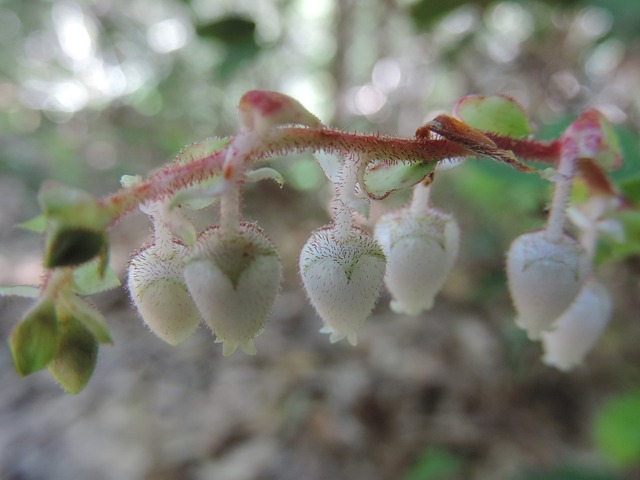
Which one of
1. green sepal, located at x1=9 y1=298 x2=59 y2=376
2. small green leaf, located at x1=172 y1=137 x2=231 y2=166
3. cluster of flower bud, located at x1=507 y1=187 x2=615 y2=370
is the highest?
small green leaf, located at x1=172 y1=137 x2=231 y2=166

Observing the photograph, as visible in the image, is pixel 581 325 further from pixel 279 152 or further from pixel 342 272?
pixel 279 152

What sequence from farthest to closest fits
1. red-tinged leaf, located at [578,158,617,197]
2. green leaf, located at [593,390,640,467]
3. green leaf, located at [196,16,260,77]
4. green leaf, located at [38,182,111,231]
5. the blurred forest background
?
green leaf, located at [196,16,260,77], the blurred forest background, green leaf, located at [593,390,640,467], red-tinged leaf, located at [578,158,617,197], green leaf, located at [38,182,111,231]

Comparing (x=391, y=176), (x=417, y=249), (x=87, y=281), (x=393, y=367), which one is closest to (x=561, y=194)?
(x=417, y=249)

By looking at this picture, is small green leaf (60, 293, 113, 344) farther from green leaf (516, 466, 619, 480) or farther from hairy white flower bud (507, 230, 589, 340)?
green leaf (516, 466, 619, 480)

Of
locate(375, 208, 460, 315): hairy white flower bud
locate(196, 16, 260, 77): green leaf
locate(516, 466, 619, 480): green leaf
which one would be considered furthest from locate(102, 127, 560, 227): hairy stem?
locate(196, 16, 260, 77): green leaf

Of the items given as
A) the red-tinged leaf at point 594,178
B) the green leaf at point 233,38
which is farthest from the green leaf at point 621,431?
the green leaf at point 233,38
